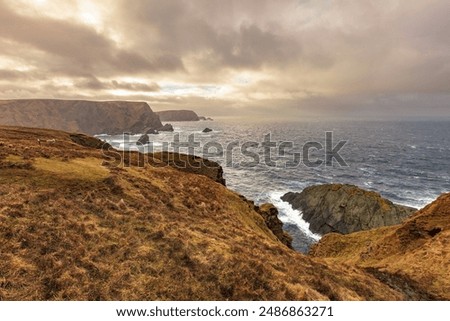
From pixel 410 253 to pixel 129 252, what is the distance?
72.5ft

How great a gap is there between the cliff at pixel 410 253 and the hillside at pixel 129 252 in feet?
6.19

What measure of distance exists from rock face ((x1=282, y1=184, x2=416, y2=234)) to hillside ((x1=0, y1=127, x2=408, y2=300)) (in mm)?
43553

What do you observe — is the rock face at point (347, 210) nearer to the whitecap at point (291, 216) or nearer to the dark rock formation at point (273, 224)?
the whitecap at point (291, 216)

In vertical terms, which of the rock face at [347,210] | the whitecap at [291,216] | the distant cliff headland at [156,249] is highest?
the distant cliff headland at [156,249]

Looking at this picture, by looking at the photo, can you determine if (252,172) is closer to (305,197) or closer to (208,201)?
(305,197)

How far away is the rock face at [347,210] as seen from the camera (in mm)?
55688

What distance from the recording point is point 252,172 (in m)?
108

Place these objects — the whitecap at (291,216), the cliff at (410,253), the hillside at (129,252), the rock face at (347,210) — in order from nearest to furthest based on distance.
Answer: the hillside at (129,252) < the cliff at (410,253) < the rock face at (347,210) < the whitecap at (291,216)

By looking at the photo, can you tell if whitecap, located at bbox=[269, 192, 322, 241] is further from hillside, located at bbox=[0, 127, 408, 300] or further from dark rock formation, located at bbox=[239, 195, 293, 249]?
hillside, located at bbox=[0, 127, 408, 300]

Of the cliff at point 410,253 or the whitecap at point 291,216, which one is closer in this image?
the cliff at point 410,253

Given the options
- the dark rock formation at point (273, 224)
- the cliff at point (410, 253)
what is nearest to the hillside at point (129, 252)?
the cliff at point (410, 253)

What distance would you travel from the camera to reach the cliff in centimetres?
1669

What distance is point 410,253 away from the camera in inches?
874

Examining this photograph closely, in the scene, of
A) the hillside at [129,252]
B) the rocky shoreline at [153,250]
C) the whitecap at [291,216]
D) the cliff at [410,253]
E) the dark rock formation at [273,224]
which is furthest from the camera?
the whitecap at [291,216]
